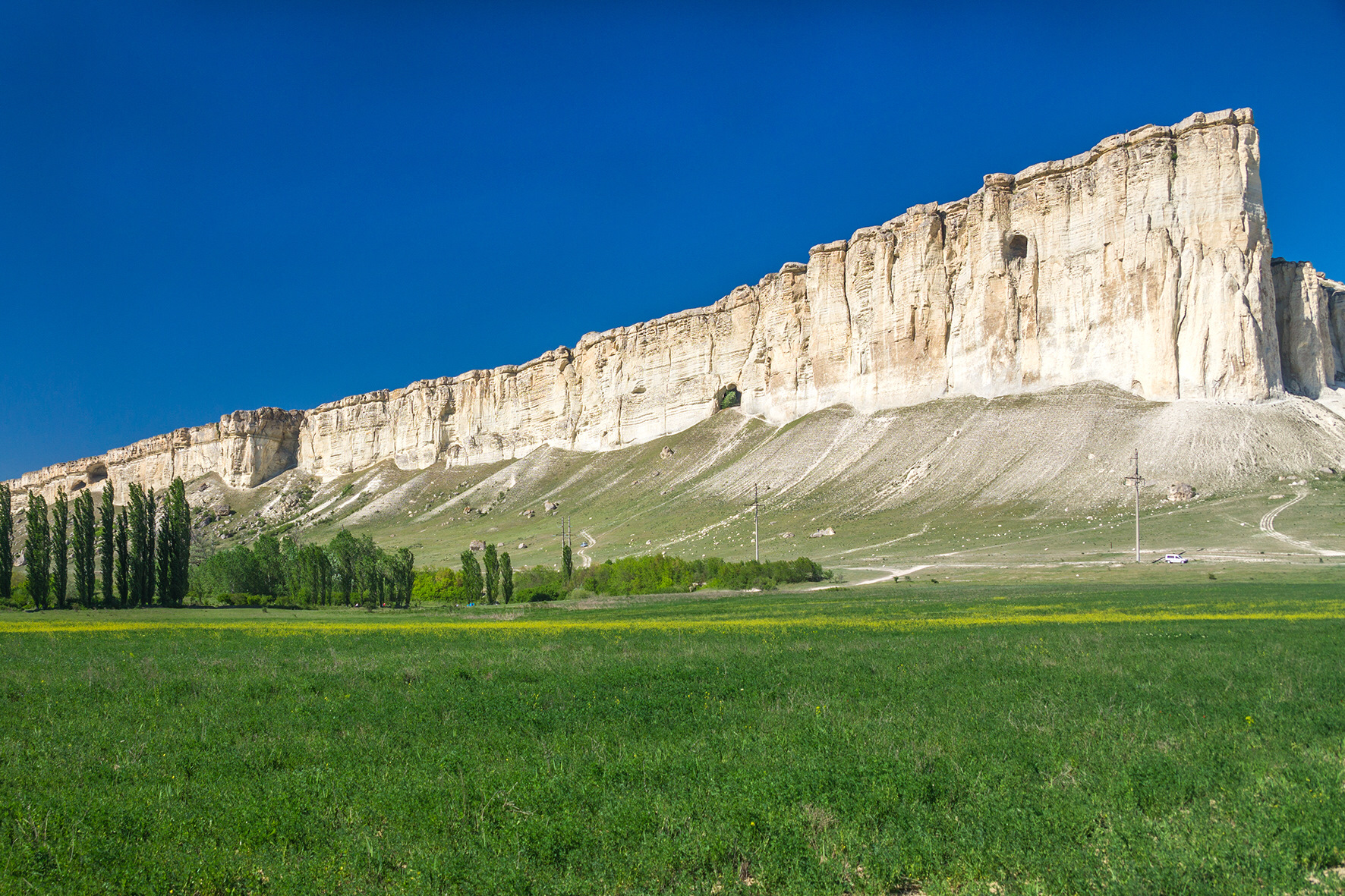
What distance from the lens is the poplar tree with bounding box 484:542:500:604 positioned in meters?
56.7

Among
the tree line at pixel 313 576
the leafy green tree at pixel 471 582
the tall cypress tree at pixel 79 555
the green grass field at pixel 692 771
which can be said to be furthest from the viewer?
the tree line at pixel 313 576

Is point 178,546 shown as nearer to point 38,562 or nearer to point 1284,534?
point 38,562

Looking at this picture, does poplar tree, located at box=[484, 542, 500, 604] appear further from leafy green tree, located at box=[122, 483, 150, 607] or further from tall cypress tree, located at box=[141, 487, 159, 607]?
leafy green tree, located at box=[122, 483, 150, 607]

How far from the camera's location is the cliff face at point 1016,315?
3383 inches

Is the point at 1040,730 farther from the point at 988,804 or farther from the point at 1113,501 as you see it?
the point at 1113,501

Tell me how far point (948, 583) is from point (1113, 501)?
36.4 m

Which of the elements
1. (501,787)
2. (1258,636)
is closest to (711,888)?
(501,787)

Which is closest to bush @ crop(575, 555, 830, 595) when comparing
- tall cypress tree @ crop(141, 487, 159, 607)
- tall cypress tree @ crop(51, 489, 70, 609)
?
tall cypress tree @ crop(141, 487, 159, 607)

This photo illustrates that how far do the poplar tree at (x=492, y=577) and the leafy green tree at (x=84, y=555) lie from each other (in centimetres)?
2640

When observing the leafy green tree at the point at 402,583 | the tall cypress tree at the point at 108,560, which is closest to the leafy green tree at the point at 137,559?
the tall cypress tree at the point at 108,560

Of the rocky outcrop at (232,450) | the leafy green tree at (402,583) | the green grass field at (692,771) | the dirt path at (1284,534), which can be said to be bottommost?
the leafy green tree at (402,583)

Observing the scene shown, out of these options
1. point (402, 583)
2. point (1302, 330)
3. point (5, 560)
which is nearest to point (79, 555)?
point (5, 560)

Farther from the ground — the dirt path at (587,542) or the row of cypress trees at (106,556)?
the row of cypress trees at (106,556)

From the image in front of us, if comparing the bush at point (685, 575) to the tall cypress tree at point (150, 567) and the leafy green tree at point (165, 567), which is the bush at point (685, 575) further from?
the tall cypress tree at point (150, 567)
